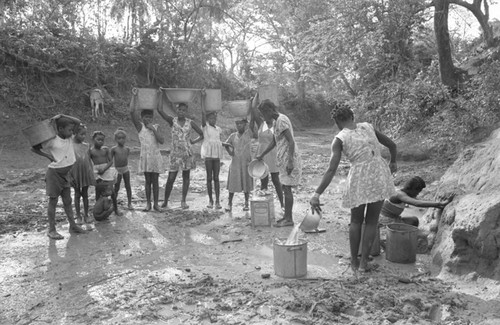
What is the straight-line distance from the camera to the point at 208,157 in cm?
715

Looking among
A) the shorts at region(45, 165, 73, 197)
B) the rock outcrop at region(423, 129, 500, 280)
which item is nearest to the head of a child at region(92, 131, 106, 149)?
the shorts at region(45, 165, 73, 197)

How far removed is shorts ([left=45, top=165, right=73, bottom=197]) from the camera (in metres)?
5.42

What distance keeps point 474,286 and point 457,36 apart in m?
13.7

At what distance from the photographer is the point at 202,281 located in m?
4.02

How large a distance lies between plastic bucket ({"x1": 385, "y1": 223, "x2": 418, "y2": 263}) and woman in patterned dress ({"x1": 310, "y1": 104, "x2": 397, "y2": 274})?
0.45m

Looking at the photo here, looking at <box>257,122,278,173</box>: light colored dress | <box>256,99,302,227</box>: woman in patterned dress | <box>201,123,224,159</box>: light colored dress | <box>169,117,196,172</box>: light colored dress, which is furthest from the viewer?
<box>201,123,224,159</box>: light colored dress

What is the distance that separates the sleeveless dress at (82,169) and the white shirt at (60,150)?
0.53 m

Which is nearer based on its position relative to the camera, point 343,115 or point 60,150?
point 343,115

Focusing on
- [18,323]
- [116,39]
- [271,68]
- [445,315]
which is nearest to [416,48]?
[116,39]

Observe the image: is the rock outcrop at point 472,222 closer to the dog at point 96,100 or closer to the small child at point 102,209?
the small child at point 102,209

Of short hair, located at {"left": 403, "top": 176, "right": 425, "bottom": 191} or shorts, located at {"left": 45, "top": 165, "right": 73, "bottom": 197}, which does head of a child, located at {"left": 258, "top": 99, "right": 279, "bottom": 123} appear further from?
shorts, located at {"left": 45, "top": 165, "right": 73, "bottom": 197}

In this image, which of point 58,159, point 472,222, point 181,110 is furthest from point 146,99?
point 472,222

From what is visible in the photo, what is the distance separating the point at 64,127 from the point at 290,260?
3288mm

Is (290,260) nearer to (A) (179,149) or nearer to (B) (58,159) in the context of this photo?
(B) (58,159)
